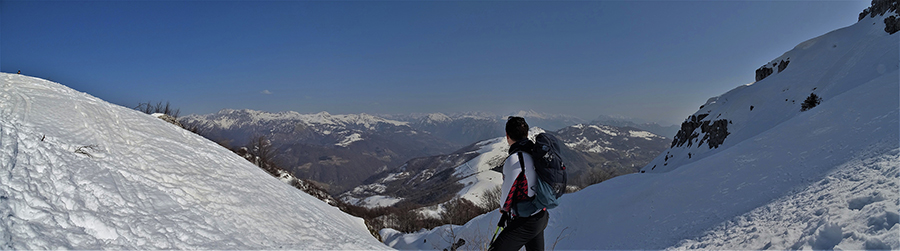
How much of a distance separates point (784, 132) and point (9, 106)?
1880 centimetres

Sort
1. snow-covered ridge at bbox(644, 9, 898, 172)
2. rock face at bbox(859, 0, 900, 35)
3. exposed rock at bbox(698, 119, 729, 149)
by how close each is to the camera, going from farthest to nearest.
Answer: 1. exposed rock at bbox(698, 119, 729, 149)
2. rock face at bbox(859, 0, 900, 35)
3. snow-covered ridge at bbox(644, 9, 898, 172)

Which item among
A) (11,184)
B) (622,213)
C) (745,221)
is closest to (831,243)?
(745,221)

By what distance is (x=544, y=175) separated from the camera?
3.74m

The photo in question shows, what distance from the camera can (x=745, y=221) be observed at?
6023mm

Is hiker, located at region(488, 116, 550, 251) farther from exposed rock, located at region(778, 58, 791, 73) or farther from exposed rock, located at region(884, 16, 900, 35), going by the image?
exposed rock, located at region(778, 58, 791, 73)

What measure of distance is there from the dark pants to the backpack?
16 cm

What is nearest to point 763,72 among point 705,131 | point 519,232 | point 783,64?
point 783,64

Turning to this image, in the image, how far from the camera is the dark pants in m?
3.95

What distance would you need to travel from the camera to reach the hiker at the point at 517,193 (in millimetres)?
3787

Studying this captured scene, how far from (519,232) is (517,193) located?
1.68 ft

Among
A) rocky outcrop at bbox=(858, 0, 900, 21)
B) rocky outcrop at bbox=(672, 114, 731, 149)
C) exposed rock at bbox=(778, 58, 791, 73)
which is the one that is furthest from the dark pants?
exposed rock at bbox=(778, 58, 791, 73)

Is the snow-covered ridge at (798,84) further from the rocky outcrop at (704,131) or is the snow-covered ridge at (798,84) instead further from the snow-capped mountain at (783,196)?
the snow-capped mountain at (783,196)

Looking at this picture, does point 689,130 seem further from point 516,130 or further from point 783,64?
point 516,130

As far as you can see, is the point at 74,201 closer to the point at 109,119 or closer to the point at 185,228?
the point at 185,228
